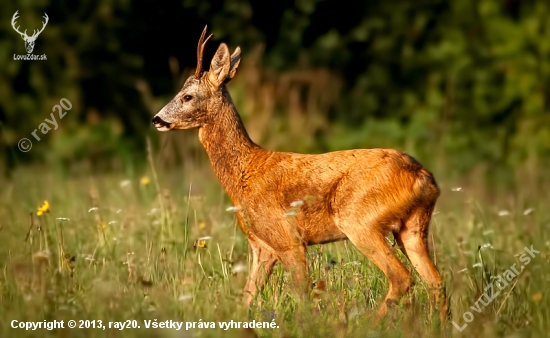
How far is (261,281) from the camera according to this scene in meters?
6.04

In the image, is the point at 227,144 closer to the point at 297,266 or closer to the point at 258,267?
the point at 258,267

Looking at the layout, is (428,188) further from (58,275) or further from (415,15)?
(415,15)

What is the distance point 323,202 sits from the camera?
5.83 meters

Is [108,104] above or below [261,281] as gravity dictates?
above

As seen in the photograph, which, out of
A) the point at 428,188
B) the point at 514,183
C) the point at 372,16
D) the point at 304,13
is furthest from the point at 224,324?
the point at 372,16

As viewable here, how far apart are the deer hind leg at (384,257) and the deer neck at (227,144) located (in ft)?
3.28

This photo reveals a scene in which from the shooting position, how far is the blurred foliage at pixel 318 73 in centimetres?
1302

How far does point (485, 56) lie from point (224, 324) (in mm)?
9772

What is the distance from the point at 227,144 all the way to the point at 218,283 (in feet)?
3.20

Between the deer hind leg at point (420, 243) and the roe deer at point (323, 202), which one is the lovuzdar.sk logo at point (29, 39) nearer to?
the roe deer at point (323, 202)

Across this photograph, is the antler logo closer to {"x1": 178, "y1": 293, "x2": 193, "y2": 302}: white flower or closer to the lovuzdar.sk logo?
the lovuzdar.sk logo

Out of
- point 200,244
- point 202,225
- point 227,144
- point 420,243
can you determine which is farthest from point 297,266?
point 202,225

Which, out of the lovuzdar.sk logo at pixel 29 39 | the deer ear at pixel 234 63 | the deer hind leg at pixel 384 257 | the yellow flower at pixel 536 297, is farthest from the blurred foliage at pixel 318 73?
the yellow flower at pixel 536 297

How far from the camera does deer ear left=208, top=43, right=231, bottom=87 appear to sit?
6301mm
